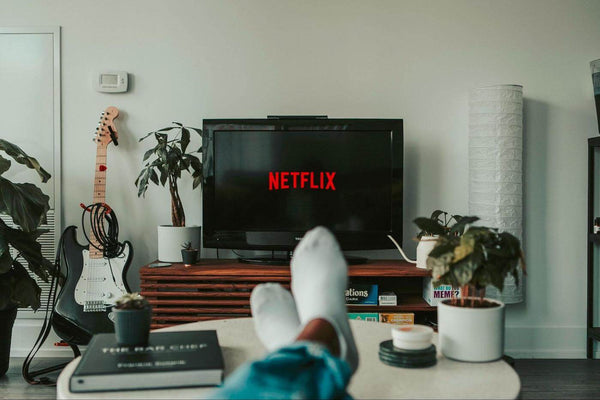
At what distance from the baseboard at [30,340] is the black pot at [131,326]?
6.60ft

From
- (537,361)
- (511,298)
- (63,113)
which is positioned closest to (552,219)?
(511,298)

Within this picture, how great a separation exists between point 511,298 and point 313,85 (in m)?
1.38

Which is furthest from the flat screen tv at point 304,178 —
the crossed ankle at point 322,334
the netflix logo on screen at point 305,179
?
the crossed ankle at point 322,334

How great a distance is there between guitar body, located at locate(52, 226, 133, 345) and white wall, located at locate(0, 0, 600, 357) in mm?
674

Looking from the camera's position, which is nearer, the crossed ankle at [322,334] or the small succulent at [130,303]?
the crossed ankle at [322,334]

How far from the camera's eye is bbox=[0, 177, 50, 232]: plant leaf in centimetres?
256

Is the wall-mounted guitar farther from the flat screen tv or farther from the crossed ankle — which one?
the crossed ankle

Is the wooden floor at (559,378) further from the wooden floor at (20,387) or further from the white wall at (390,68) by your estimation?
the wooden floor at (20,387)

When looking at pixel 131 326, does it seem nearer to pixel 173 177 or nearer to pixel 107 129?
pixel 173 177

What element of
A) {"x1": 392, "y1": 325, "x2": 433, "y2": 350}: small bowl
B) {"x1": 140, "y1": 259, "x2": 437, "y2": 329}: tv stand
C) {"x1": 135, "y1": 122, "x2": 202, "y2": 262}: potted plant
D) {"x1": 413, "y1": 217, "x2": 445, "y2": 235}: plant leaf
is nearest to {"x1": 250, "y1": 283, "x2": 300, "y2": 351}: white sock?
{"x1": 392, "y1": 325, "x2": 433, "y2": 350}: small bowl

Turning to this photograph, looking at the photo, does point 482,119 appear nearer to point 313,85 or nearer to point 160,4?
point 313,85

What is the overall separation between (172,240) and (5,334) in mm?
817

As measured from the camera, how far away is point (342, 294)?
1111 mm

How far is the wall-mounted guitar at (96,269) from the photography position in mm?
2777
